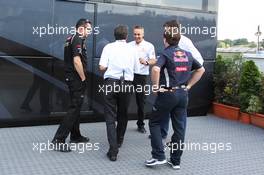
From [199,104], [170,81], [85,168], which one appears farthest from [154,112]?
[199,104]

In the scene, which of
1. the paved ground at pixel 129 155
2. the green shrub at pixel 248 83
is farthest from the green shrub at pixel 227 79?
the paved ground at pixel 129 155

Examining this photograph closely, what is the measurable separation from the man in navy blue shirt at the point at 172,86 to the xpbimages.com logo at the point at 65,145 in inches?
39.3

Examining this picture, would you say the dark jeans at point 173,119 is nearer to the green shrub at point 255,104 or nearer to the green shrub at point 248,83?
the green shrub at point 255,104

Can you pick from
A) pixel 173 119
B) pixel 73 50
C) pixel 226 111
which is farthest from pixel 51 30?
pixel 226 111

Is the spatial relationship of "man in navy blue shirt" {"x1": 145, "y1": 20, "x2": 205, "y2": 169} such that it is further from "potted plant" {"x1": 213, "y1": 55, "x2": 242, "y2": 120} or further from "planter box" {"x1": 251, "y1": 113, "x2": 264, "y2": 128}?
"potted plant" {"x1": 213, "y1": 55, "x2": 242, "y2": 120}

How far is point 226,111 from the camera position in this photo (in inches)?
297

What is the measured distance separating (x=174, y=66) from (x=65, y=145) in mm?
1817

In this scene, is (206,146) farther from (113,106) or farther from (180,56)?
(180,56)

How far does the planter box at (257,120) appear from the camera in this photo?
6798mm

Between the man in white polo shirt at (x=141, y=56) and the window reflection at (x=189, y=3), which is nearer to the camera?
Result: the man in white polo shirt at (x=141, y=56)

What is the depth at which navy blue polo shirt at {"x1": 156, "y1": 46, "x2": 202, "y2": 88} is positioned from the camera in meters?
4.23

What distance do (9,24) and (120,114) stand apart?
2.20m

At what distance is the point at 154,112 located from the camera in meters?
4.43

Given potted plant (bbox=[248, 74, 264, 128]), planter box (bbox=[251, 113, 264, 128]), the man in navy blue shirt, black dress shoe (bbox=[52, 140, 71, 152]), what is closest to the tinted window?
potted plant (bbox=[248, 74, 264, 128])
